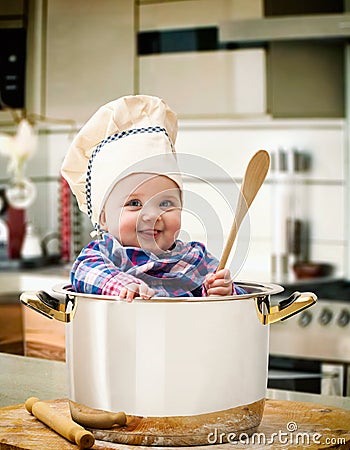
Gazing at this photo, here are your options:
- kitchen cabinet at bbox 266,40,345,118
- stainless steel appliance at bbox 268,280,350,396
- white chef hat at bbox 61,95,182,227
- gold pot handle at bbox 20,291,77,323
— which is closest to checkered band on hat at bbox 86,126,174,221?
white chef hat at bbox 61,95,182,227

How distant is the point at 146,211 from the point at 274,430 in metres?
0.19

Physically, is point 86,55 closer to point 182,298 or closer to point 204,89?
point 204,89

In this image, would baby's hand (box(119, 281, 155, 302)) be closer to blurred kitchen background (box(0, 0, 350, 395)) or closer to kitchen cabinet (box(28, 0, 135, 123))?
blurred kitchen background (box(0, 0, 350, 395))

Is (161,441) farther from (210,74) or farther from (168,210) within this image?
(210,74)

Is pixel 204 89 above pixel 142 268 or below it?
above

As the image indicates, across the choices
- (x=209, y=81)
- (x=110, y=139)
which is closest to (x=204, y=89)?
(x=209, y=81)

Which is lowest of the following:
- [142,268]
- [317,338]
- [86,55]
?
[317,338]

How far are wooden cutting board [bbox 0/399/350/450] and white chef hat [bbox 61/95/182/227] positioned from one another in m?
0.17

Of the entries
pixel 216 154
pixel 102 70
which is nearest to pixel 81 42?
pixel 102 70

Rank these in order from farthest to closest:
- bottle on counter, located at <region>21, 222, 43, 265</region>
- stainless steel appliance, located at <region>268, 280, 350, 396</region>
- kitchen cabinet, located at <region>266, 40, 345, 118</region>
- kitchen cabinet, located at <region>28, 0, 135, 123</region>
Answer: bottle on counter, located at <region>21, 222, 43, 265</region>, kitchen cabinet, located at <region>28, 0, 135, 123</region>, kitchen cabinet, located at <region>266, 40, 345, 118</region>, stainless steel appliance, located at <region>268, 280, 350, 396</region>

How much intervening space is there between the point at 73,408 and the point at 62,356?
427 mm

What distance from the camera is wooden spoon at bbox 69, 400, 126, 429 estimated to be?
553 mm

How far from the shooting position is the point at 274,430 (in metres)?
0.60

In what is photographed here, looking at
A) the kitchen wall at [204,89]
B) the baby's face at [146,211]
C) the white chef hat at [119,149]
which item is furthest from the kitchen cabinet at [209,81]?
→ the baby's face at [146,211]
